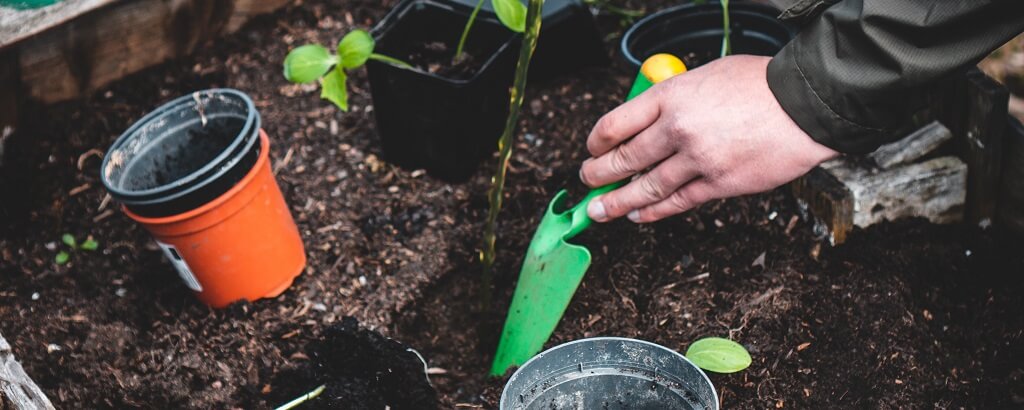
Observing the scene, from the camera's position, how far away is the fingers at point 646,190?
1.39 meters

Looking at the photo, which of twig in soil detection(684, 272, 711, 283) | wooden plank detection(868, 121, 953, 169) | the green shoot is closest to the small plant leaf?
A: the green shoot

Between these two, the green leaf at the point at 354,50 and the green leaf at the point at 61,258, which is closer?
the green leaf at the point at 354,50

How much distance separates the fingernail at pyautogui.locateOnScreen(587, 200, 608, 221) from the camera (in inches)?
59.8

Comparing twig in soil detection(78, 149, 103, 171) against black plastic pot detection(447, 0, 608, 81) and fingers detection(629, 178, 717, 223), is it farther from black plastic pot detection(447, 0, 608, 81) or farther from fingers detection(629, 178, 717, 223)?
fingers detection(629, 178, 717, 223)

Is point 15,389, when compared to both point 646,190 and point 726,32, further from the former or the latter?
point 726,32

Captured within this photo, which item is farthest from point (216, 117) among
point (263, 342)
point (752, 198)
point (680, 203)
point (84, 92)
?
point (752, 198)

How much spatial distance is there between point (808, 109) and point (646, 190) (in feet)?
0.95

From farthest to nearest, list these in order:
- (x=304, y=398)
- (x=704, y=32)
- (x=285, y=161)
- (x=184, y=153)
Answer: (x=285, y=161) < (x=704, y=32) < (x=184, y=153) < (x=304, y=398)

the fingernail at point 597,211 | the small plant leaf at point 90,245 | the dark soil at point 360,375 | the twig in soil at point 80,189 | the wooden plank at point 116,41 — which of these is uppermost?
the fingernail at point 597,211

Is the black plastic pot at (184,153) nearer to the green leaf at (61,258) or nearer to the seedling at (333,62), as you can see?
the seedling at (333,62)

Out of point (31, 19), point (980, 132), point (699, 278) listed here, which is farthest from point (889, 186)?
point (31, 19)

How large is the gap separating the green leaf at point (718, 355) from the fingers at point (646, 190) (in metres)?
0.27

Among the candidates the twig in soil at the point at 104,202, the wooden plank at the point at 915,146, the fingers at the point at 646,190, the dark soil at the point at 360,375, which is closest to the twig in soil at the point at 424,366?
the dark soil at the point at 360,375

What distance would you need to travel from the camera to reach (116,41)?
2328 mm
